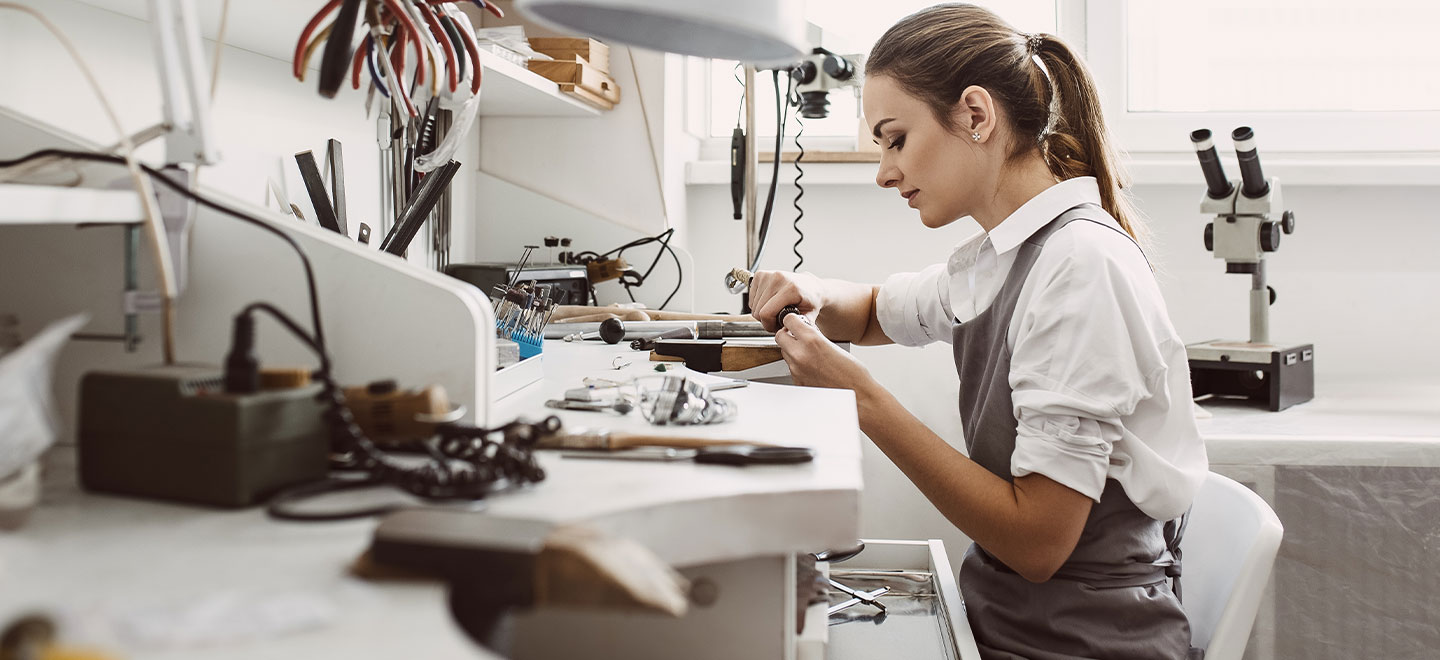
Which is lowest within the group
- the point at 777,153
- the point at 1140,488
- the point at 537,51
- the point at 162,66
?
the point at 1140,488

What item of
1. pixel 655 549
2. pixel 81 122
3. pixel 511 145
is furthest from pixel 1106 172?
pixel 511 145

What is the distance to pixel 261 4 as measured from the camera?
98 centimetres

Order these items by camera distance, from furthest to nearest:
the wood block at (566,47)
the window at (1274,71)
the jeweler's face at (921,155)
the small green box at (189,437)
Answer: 1. the window at (1274,71)
2. the wood block at (566,47)
3. the jeweler's face at (921,155)
4. the small green box at (189,437)

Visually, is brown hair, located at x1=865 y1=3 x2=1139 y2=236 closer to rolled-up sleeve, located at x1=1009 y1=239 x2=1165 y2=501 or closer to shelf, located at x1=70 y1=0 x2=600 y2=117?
rolled-up sleeve, located at x1=1009 y1=239 x2=1165 y2=501

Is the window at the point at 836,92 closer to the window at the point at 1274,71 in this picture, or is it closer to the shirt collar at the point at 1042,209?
the window at the point at 1274,71

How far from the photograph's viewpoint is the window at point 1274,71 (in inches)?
88.3

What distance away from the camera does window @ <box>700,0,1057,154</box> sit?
2348 mm

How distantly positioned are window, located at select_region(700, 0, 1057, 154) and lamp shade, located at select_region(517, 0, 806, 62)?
4.99ft

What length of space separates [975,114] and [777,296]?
378mm

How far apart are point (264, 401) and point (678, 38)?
425 mm

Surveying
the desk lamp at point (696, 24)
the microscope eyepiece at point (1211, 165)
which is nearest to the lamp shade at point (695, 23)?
the desk lamp at point (696, 24)

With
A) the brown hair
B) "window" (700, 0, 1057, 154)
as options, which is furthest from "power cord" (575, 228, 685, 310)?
the brown hair

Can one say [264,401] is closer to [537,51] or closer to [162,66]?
[162,66]

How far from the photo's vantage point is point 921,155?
1.20 metres
